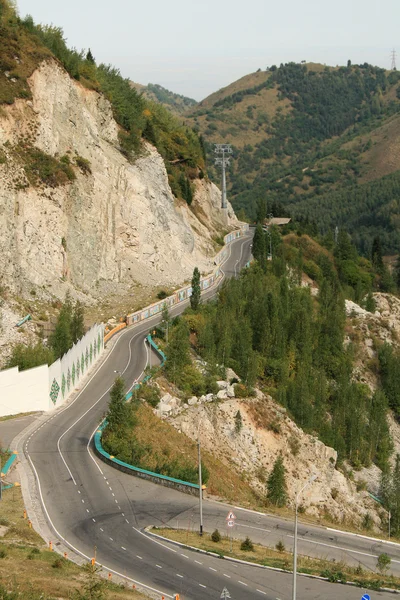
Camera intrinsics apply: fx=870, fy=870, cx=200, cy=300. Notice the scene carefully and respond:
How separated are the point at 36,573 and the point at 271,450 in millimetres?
26926

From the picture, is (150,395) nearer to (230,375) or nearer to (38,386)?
(38,386)

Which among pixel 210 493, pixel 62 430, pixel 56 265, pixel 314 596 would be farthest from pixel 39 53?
pixel 314 596

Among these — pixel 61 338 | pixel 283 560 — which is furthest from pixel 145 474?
pixel 61 338

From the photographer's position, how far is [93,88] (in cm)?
7762

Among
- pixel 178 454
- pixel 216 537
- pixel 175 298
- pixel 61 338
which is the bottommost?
pixel 216 537

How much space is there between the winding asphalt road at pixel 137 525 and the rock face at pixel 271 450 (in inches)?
247

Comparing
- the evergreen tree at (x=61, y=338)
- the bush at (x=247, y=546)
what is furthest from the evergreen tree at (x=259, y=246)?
the bush at (x=247, y=546)

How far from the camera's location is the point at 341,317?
78.9 metres

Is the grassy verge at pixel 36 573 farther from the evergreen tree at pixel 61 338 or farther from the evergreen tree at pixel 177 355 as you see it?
the evergreen tree at pixel 177 355

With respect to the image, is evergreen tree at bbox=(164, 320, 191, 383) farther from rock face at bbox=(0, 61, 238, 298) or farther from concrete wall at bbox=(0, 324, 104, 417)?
rock face at bbox=(0, 61, 238, 298)

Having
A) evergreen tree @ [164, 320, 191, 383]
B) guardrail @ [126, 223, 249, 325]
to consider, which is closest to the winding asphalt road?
evergreen tree @ [164, 320, 191, 383]

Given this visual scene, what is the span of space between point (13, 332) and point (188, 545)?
27.2m

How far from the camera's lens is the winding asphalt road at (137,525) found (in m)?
27.2

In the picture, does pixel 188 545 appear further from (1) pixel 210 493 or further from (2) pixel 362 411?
(2) pixel 362 411
